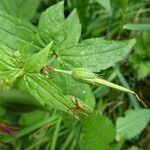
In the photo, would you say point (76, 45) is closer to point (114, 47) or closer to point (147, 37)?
point (114, 47)

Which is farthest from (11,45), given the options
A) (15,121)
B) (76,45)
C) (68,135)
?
(68,135)

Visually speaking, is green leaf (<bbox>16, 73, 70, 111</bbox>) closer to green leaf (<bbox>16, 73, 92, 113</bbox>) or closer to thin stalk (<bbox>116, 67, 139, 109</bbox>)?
green leaf (<bbox>16, 73, 92, 113</bbox>)

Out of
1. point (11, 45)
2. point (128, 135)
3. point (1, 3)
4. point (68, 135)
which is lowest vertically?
point (128, 135)

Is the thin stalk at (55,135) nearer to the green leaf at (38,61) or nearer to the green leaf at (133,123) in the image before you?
the green leaf at (133,123)

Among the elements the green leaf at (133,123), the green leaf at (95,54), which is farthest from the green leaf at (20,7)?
the green leaf at (133,123)

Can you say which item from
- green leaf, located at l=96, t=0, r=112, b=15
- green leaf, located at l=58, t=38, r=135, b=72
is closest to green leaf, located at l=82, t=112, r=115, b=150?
green leaf, located at l=58, t=38, r=135, b=72

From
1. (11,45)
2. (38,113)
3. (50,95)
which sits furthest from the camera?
(38,113)
